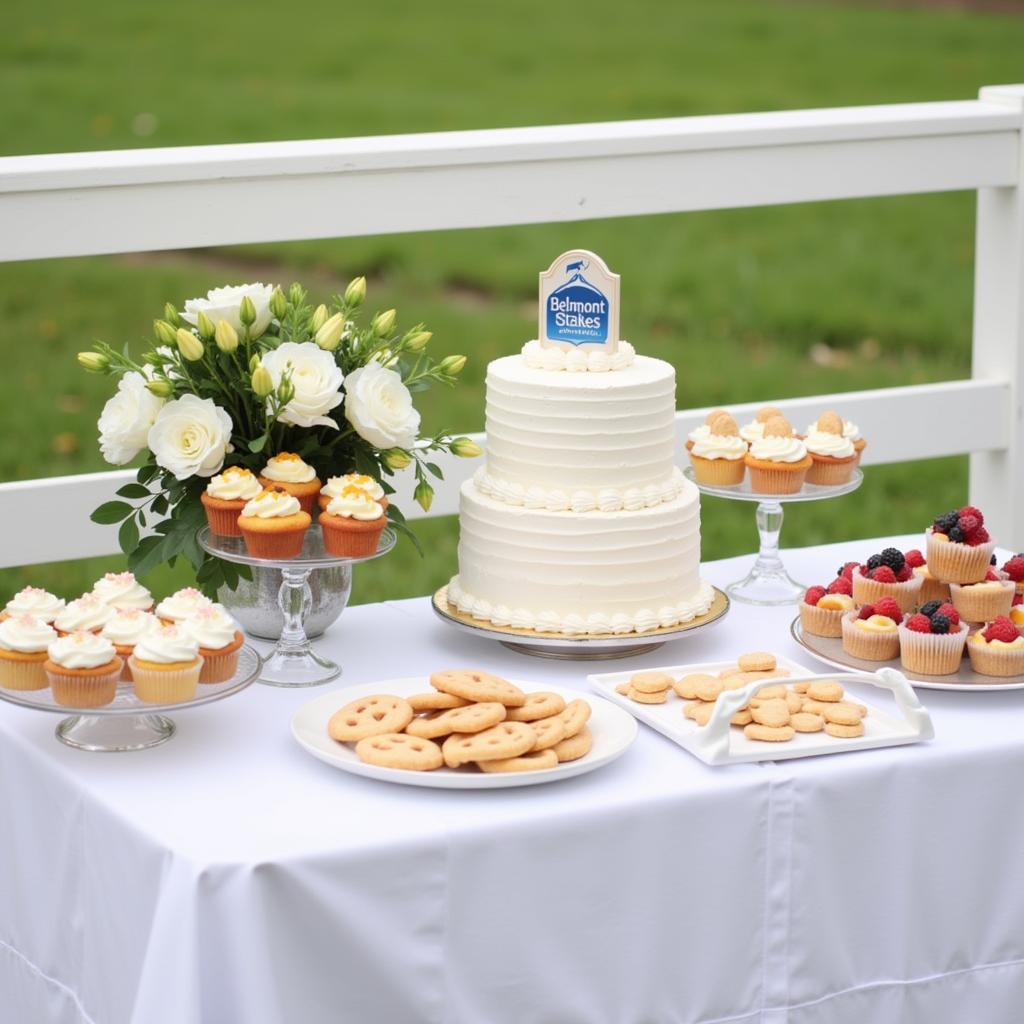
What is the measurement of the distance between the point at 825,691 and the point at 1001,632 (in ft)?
0.81

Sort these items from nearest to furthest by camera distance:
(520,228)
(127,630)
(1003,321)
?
1. (127,630)
2. (1003,321)
3. (520,228)

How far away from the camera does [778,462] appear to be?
2.60 meters

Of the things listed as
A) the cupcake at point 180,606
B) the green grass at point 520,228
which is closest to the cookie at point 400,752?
the cupcake at point 180,606

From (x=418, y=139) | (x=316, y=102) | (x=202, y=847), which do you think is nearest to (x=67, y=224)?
(x=418, y=139)

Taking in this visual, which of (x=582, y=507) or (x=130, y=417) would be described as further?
(x=582, y=507)

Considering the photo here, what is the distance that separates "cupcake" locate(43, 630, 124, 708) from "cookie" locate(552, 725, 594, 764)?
0.48 meters

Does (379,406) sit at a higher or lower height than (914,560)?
higher

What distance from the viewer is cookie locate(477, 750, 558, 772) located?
6.29 ft

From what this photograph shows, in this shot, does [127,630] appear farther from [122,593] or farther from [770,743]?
[770,743]

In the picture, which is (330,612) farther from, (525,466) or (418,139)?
(418,139)

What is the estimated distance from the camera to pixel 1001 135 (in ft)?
11.9

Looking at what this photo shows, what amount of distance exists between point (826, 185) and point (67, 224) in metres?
1.45

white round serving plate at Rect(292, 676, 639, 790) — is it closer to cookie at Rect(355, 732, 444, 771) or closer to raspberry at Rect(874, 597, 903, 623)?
cookie at Rect(355, 732, 444, 771)

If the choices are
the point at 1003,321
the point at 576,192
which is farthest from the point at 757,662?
the point at 1003,321
